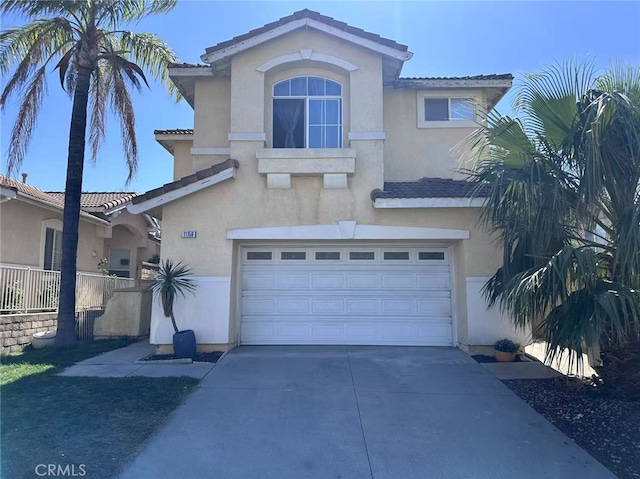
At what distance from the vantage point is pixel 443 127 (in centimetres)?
1214

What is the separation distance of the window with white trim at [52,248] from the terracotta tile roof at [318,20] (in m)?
8.34

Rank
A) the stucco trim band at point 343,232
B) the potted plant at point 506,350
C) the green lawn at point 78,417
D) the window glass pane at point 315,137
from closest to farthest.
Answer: the green lawn at point 78,417 → the potted plant at point 506,350 → the stucco trim band at point 343,232 → the window glass pane at point 315,137

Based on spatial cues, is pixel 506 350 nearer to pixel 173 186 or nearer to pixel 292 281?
pixel 292 281

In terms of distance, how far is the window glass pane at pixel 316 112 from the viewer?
10.9 m

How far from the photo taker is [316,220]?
10.2 m

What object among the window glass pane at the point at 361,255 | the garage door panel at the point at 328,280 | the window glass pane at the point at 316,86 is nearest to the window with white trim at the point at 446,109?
the window glass pane at the point at 316,86

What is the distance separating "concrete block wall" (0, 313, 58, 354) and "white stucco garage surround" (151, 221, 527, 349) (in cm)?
343

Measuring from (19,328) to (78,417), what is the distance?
6206 millimetres

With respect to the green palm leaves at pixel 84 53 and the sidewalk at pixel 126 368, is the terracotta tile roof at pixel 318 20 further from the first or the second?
the sidewalk at pixel 126 368

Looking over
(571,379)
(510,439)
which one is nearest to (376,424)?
(510,439)

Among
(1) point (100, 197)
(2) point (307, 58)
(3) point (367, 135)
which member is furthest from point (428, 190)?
(1) point (100, 197)

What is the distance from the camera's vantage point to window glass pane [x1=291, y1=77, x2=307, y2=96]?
11.0 metres

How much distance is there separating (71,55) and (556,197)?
443 inches

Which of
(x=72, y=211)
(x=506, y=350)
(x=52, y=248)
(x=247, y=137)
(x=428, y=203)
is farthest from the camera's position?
(x=52, y=248)
